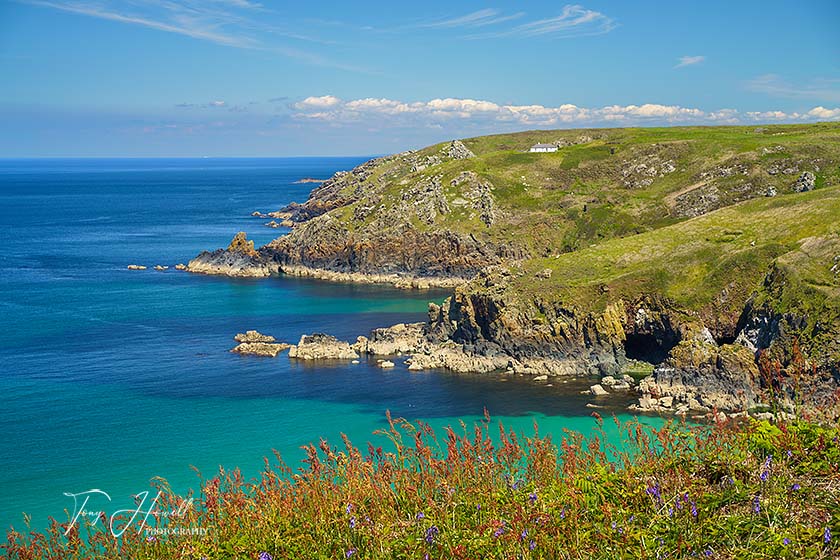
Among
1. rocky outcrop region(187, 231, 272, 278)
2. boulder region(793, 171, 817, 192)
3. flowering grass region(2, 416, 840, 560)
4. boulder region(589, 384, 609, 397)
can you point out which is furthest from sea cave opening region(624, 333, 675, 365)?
rocky outcrop region(187, 231, 272, 278)

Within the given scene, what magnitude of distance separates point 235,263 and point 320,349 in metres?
50.6

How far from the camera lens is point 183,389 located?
57594 mm

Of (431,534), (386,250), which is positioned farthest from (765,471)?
(386,250)

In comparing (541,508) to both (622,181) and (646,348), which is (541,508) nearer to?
(646,348)

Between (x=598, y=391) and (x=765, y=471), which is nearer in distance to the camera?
(x=765, y=471)

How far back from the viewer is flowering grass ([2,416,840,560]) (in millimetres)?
7965

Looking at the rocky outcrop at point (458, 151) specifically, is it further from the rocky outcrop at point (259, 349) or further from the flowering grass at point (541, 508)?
the flowering grass at point (541, 508)

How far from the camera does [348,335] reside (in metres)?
73.6

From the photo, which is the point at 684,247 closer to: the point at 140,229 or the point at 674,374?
the point at 674,374

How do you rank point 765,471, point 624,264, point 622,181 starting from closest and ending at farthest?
point 765,471
point 624,264
point 622,181

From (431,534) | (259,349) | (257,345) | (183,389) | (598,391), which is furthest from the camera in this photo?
(257,345)

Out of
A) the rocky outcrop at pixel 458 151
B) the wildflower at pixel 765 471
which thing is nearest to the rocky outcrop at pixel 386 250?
the rocky outcrop at pixel 458 151

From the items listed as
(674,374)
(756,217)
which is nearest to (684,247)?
(756,217)

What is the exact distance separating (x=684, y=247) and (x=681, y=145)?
66.1m
